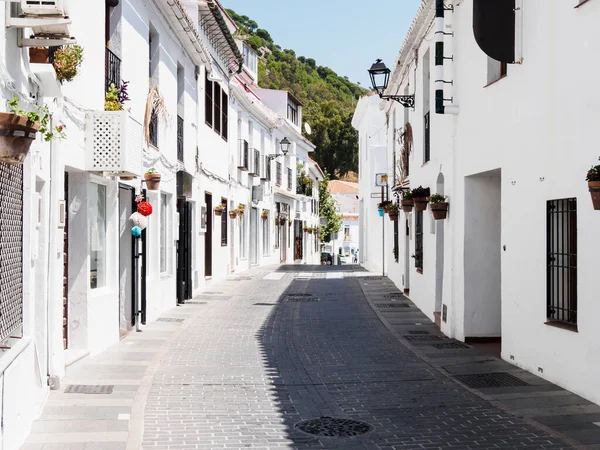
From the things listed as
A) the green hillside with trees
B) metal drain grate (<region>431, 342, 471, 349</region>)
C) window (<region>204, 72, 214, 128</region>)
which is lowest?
metal drain grate (<region>431, 342, 471, 349</region>)

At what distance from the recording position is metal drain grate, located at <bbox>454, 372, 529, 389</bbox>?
29.6ft

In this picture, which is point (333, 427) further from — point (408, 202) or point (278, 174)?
point (278, 174)

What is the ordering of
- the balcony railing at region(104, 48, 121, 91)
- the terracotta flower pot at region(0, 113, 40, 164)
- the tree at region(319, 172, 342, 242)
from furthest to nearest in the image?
the tree at region(319, 172, 342, 242)
the balcony railing at region(104, 48, 121, 91)
the terracotta flower pot at region(0, 113, 40, 164)

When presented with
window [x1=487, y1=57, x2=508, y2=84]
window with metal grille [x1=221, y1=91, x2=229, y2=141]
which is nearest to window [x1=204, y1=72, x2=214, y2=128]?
window with metal grille [x1=221, y1=91, x2=229, y2=141]

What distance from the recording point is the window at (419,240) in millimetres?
16859

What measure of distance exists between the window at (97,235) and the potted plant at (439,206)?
18.3ft

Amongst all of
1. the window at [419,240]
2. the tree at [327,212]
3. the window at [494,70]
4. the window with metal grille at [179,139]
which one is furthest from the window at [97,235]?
the tree at [327,212]

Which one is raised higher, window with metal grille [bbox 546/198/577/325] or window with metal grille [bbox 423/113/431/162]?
window with metal grille [bbox 423/113/431/162]

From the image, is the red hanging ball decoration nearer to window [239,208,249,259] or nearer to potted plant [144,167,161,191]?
potted plant [144,167,161,191]

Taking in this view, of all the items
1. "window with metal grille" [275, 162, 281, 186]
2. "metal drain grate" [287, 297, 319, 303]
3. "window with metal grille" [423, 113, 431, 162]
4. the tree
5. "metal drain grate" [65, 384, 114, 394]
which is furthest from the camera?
the tree

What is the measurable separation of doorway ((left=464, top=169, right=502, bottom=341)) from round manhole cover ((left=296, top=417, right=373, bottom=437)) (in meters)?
5.20

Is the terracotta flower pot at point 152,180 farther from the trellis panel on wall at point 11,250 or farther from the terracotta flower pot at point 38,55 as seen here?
the trellis panel on wall at point 11,250

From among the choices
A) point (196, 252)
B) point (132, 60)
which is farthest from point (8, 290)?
point (196, 252)

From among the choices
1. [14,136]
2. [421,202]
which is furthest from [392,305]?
[14,136]
